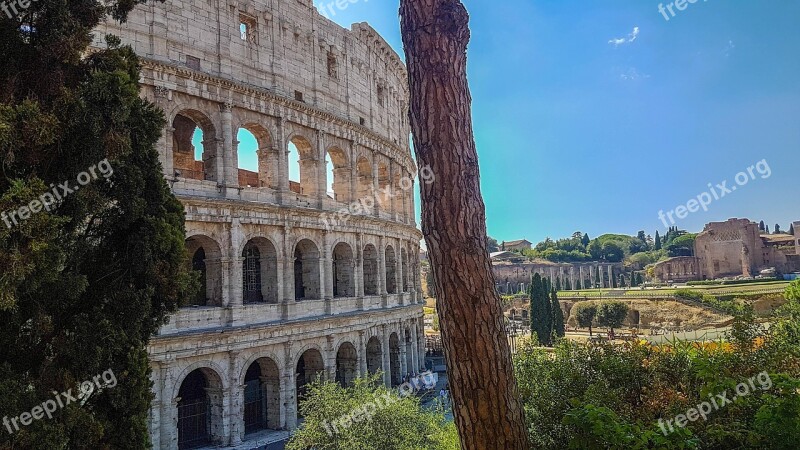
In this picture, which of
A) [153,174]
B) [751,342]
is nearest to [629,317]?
[751,342]

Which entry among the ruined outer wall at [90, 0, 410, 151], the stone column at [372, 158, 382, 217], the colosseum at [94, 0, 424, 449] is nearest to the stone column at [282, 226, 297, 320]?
the colosseum at [94, 0, 424, 449]

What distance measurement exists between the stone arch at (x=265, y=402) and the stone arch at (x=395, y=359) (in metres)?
7.15

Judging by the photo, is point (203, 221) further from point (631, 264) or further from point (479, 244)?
point (631, 264)

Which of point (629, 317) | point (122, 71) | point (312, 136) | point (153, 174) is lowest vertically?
point (629, 317)

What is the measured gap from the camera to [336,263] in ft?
71.8

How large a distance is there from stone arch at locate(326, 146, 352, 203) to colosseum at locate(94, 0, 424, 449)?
0.16 ft

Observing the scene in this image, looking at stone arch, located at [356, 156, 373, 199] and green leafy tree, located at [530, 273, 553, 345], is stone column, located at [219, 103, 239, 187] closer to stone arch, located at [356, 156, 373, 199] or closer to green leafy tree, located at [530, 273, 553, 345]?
stone arch, located at [356, 156, 373, 199]

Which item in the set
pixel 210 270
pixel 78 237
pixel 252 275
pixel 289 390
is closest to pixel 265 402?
pixel 289 390

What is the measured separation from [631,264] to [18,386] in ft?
363

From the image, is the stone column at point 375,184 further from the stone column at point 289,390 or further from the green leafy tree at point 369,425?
the green leafy tree at point 369,425

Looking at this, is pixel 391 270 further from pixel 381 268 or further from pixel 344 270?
pixel 344 270

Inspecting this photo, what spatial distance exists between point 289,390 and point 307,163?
8.45 m

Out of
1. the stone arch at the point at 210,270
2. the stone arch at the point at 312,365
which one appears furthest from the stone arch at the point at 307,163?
the stone arch at the point at 312,365

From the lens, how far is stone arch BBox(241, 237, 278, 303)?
1814cm
